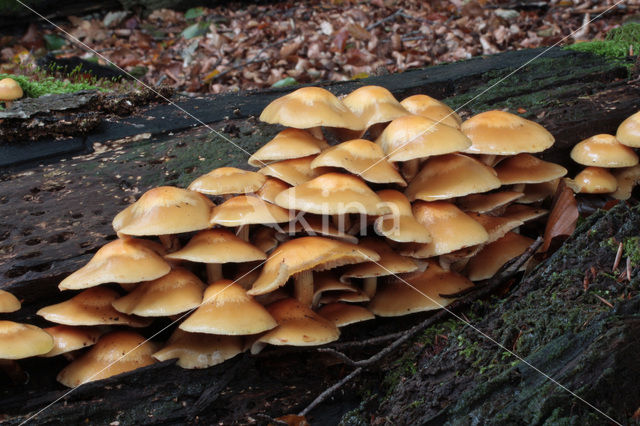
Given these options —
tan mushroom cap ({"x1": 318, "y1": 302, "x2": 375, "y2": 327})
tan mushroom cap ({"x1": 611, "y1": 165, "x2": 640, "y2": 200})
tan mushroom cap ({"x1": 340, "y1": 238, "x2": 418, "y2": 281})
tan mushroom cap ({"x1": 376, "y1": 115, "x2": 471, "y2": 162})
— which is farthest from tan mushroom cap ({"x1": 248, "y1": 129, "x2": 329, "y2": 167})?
tan mushroom cap ({"x1": 611, "y1": 165, "x2": 640, "y2": 200})

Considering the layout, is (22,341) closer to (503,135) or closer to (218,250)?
(218,250)

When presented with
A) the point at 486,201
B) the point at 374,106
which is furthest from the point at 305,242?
the point at 486,201

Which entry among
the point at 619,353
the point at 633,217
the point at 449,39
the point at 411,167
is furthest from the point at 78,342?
the point at 449,39

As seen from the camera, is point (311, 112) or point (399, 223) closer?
point (399, 223)

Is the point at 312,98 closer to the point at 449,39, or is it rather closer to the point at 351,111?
the point at 351,111

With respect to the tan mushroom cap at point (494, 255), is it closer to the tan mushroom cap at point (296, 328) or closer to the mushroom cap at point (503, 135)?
the mushroom cap at point (503, 135)

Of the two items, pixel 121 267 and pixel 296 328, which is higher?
pixel 121 267

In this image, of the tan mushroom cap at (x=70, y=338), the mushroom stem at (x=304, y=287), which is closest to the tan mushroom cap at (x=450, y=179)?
the mushroom stem at (x=304, y=287)
